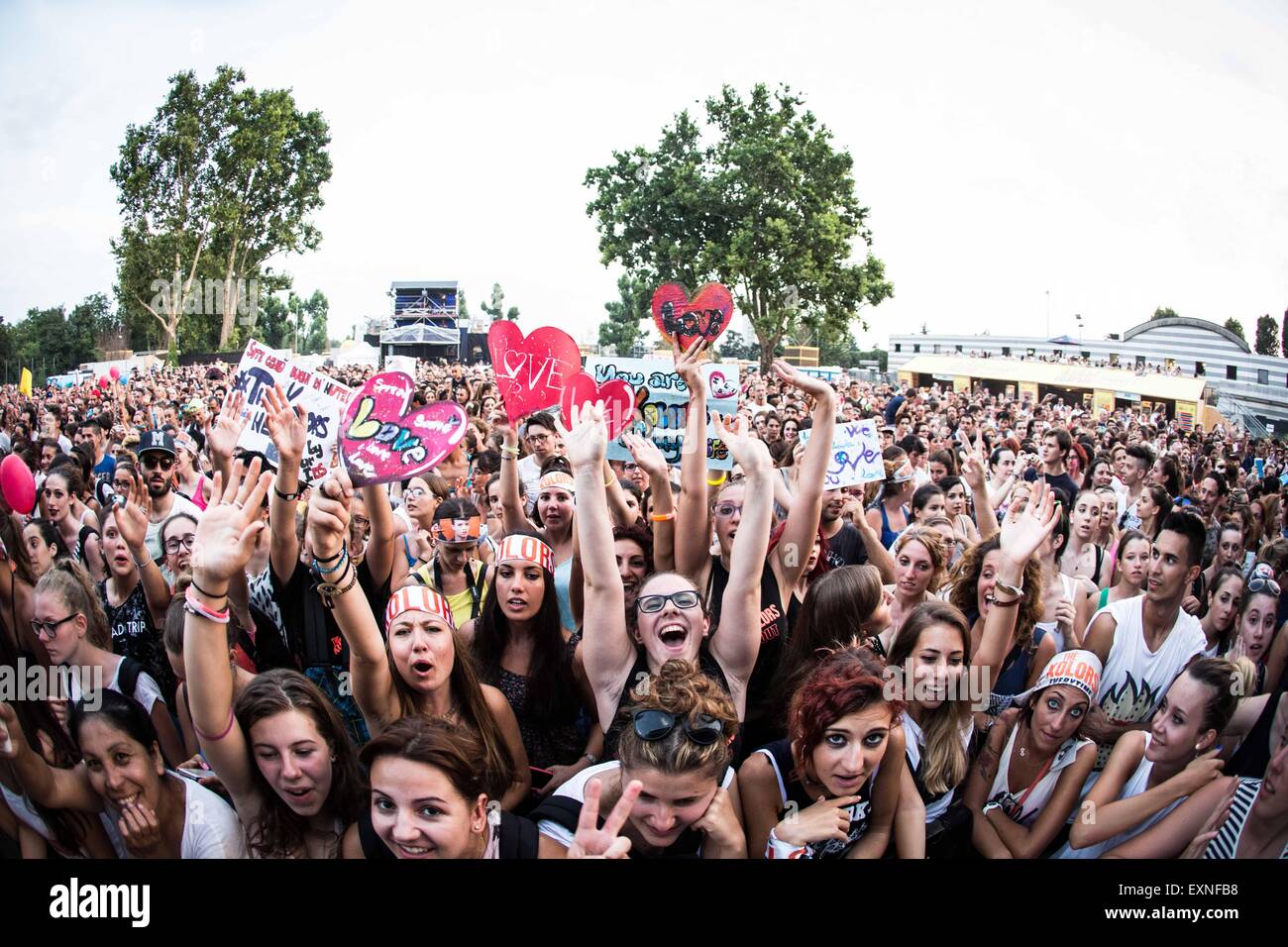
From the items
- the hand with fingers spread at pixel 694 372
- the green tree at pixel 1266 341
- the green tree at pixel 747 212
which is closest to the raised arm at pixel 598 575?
the hand with fingers spread at pixel 694 372

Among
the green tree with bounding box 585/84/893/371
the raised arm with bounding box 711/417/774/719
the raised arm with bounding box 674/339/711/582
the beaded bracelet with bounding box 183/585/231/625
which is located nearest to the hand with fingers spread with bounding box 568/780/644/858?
the raised arm with bounding box 711/417/774/719

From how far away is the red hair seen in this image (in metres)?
2.59

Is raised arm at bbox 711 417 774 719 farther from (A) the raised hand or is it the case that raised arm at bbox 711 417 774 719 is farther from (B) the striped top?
(B) the striped top

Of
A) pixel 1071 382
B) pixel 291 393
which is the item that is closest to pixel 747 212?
pixel 291 393

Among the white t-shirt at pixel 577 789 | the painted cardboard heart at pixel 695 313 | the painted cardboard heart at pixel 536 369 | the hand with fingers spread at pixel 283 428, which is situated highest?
the painted cardboard heart at pixel 695 313

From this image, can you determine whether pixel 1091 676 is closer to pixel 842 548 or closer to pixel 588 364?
pixel 842 548

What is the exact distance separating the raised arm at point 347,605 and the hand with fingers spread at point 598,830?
926 millimetres

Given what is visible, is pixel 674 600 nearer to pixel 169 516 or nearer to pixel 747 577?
pixel 747 577

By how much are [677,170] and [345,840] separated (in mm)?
10810

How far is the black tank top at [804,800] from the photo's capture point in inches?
105

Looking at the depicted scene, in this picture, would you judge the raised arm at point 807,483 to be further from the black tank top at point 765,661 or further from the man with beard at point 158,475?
the man with beard at point 158,475

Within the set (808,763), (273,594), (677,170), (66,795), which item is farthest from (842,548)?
(677,170)

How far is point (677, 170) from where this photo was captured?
12.0m

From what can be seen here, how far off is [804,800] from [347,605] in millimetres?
1515
